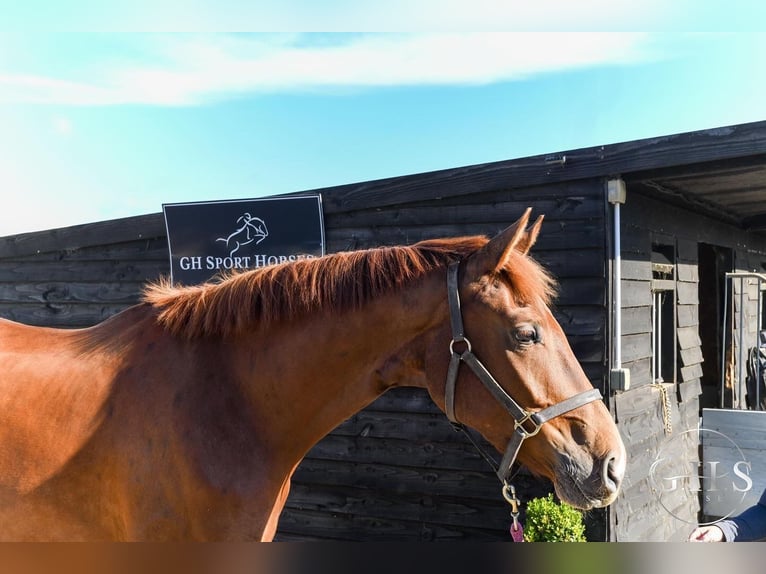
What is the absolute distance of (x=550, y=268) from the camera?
12.3 feet

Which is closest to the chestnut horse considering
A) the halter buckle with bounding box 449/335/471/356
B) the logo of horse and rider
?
the halter buckle with bounding box 449/335/471/356

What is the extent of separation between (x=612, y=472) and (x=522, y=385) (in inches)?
13.9

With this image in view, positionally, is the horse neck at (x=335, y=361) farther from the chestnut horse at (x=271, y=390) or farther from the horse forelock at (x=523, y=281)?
the horse forelock at (x=523, y=281)

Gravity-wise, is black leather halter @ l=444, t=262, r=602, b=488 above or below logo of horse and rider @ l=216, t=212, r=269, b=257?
below

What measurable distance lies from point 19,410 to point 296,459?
955 mm

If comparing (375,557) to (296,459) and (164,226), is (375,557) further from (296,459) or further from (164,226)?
(164,226)

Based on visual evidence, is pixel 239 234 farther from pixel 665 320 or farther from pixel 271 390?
pixel 665 320

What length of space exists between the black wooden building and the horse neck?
2.09 m

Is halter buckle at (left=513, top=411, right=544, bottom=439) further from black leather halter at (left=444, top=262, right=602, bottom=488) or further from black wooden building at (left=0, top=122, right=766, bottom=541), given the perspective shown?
black wooden building at (left=0, top=122, right=766, bottom=541)

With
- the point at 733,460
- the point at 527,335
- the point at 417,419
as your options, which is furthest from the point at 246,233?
the point at 733,460

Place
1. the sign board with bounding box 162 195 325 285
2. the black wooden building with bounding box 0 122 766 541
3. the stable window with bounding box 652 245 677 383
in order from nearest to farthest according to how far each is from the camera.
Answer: the black wooden building with bounding box 0 122 766 541, the sign board with bounding box 162 195 325 285, the stable window with bounding box 652 245 677 383

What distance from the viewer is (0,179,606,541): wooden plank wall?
3.65 m

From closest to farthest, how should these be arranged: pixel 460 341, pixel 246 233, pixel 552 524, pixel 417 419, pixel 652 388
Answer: pixel 460 341, pixel 552 524, pixel 417 419, pixel 652 388, pixel 246 233

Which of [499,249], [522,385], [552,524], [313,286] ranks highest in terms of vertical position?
[499,249]
